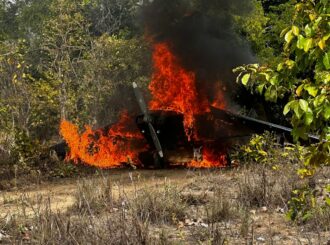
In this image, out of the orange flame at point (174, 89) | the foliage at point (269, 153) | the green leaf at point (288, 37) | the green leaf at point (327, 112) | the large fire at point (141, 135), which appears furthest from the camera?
the orange flame at point (174, 89)

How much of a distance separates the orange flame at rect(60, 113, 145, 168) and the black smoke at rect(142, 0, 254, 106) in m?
4.15

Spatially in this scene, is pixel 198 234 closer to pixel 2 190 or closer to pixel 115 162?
pixel 2 190

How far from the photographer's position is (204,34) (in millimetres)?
20828

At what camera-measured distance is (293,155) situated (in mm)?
10328

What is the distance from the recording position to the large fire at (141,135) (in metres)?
16.0

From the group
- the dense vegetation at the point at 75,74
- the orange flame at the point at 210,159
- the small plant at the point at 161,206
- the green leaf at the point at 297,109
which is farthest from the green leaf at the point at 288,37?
the orange flame at the point at 210,159

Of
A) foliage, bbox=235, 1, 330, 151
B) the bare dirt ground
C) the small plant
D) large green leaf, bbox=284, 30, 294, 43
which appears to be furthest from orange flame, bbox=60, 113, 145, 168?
large green leaf, bbox=284, 30, 294, 43

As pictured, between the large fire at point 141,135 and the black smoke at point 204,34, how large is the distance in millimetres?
701

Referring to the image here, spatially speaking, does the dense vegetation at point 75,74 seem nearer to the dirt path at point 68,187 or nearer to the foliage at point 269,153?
the foliage at point 269,153

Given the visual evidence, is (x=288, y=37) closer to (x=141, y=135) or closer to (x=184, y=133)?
(x=184, y=133)

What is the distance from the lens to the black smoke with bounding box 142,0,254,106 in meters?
19.3

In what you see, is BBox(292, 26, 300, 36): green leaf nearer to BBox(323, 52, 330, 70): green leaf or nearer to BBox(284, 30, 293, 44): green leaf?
BBox(284, 30, 293, 44): green leaf

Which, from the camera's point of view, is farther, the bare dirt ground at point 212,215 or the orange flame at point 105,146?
the orange flame at point 105,146

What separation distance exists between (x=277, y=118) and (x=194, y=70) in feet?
13.9
